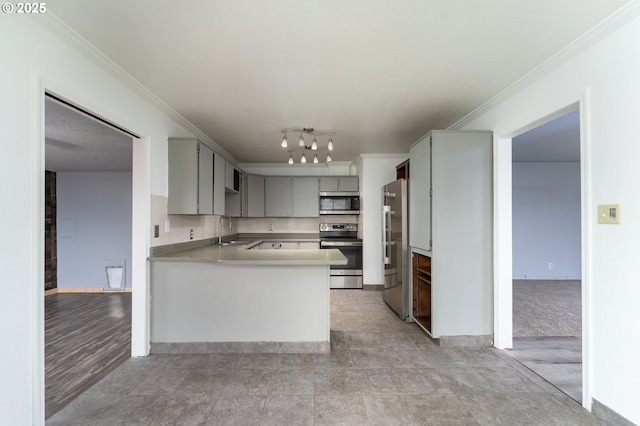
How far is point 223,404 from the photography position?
1982 mm

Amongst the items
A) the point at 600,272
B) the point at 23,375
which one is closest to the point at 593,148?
the point at 600,272

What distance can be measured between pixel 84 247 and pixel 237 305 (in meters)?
4.87

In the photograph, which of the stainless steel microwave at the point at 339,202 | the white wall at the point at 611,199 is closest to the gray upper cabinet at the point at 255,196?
the stainless steel microwave at the point at 339,202

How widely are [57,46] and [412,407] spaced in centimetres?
331

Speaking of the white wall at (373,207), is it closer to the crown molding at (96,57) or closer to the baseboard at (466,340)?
the baseboard at (466,340)

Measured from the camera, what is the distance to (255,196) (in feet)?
18.4

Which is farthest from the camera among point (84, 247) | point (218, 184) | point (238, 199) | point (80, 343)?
point (84, 247)

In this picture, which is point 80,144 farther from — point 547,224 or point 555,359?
point 547,224

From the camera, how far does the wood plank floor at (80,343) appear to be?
2.23m

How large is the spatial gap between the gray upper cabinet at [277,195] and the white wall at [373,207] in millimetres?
1523

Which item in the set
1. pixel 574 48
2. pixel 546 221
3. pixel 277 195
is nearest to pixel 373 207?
pixel 277 195

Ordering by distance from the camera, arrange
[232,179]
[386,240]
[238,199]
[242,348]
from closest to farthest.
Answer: [242,348]
[386,240]
[232,179]
[238,199]

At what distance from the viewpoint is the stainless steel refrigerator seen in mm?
3555

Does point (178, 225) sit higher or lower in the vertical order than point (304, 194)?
lower
